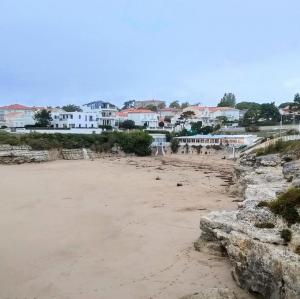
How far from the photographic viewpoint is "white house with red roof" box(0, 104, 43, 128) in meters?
98.4

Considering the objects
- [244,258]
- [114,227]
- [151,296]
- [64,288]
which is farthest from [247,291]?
[114,227]

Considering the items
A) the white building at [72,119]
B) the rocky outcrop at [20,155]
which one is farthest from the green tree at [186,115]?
the rocky outcrop at [20,155]

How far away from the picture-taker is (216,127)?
10350 cm

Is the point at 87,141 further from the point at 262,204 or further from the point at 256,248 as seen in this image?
the point at 256,248

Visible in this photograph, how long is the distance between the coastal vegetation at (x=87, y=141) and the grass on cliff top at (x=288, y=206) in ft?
149

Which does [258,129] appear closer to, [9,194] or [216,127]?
[216,127]

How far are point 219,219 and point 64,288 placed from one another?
4.77 m

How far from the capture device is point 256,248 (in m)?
8.41

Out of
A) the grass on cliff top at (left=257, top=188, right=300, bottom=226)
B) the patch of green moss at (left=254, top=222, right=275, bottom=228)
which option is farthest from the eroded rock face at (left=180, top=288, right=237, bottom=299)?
the grass on cliff top at (left=257, top=188, right=300, bottom=226)

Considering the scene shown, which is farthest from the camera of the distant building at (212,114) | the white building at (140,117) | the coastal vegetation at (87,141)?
the distant building at (212,114)

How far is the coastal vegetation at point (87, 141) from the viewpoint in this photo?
53500mm

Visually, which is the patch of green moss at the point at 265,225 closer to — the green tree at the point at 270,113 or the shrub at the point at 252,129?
the shrub at the point at 252,129

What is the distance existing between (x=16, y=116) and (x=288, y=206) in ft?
317

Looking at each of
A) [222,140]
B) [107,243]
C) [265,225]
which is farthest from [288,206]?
[222,140]
